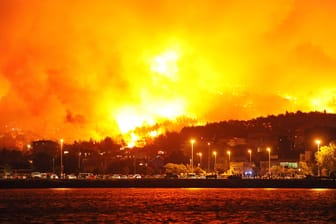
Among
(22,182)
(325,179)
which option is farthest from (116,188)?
(325,179)

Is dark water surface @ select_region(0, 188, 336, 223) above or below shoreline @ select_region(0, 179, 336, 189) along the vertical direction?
below

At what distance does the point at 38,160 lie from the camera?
199 m

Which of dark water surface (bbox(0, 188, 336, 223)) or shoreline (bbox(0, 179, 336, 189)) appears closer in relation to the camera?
dark water surface (bbox(0, 188, 336, 223))

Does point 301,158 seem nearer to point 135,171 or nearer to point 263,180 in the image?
point 135,171

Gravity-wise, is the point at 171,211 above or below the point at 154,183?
below

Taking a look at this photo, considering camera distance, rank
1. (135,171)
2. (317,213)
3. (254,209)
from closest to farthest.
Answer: (317,213) < (254,209) < (135,171)

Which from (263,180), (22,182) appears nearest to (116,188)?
(22,182)

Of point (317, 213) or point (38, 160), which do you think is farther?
point (38, 160)

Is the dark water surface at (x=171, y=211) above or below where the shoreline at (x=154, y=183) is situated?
below

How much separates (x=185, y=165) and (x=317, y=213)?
115713 millimetres

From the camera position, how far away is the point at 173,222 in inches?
2530

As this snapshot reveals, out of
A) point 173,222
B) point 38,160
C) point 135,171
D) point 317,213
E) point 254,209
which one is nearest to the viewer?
point 173,222

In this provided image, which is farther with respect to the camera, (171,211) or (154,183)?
(154,183)

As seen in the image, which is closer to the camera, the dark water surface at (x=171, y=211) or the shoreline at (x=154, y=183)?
the dark water surface at (x=171, y=211)
